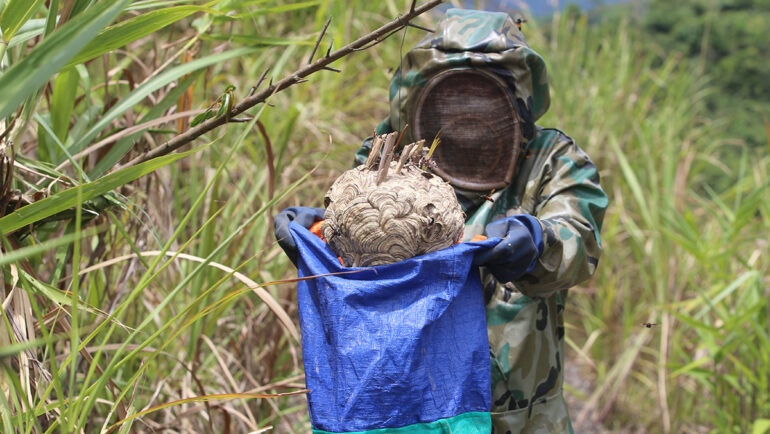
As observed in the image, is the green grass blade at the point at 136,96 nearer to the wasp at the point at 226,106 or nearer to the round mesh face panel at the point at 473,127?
the wasp at the point at 226,106

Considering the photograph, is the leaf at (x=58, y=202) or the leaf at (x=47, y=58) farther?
the leaf at (x=58, y=202)

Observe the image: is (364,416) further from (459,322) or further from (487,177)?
(487,177)

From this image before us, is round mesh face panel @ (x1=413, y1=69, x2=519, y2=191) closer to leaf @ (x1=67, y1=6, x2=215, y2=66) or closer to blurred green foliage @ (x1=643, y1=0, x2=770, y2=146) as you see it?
leaf @ (x1=67, y1=6, x2=215, y2=66)

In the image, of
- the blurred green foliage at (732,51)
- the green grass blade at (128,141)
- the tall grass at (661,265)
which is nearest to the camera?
the green grass blade at (128,141)

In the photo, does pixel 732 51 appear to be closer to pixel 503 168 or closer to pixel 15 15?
pixel 503 168

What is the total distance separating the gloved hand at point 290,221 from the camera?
1610 mm

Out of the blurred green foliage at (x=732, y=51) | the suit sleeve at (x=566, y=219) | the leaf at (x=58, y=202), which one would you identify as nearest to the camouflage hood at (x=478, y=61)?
the suit sleeve at (x=566, y=219)

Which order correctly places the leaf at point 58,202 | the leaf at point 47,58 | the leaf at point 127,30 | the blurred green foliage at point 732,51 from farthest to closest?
the blurred green foliage at point 732,51
the leaf at point 127,30
the leaf at point 58,202
the leaf at point 47,58

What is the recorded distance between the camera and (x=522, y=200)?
1.91 meters

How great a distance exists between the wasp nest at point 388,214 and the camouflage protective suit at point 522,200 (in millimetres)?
369

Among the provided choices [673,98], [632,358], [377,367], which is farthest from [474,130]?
[673,98]

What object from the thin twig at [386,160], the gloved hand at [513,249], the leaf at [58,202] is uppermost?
the leaf at [58,202]

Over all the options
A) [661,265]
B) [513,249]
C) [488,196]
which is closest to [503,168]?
[488,196]

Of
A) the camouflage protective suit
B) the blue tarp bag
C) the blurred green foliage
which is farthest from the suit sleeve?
the blurred green foliage
